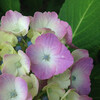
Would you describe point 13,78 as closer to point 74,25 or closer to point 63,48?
point 63,48

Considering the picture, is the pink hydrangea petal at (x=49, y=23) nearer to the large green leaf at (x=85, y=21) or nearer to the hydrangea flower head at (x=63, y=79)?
the hydrangea flower head at (x=63, y=79)

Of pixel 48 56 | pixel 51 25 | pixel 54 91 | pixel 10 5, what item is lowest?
pixel 54 91

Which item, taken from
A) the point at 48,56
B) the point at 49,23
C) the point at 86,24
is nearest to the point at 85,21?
the point at 86,24

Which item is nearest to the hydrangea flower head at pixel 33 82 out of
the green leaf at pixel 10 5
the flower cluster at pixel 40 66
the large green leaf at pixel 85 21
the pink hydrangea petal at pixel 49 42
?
the flower cluster at pixel 40 66

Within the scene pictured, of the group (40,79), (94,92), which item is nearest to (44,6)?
(94,92)

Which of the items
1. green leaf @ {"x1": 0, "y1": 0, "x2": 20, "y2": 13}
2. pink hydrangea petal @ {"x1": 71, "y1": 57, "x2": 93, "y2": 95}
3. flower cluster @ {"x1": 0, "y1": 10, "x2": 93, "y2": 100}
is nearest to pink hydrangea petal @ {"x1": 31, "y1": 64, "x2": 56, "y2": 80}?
flower cluster @ {"x1": 0, "y1": 10, "x2": 93, "y2": 100}

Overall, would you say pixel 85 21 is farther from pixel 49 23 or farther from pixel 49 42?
pixel 49 42
